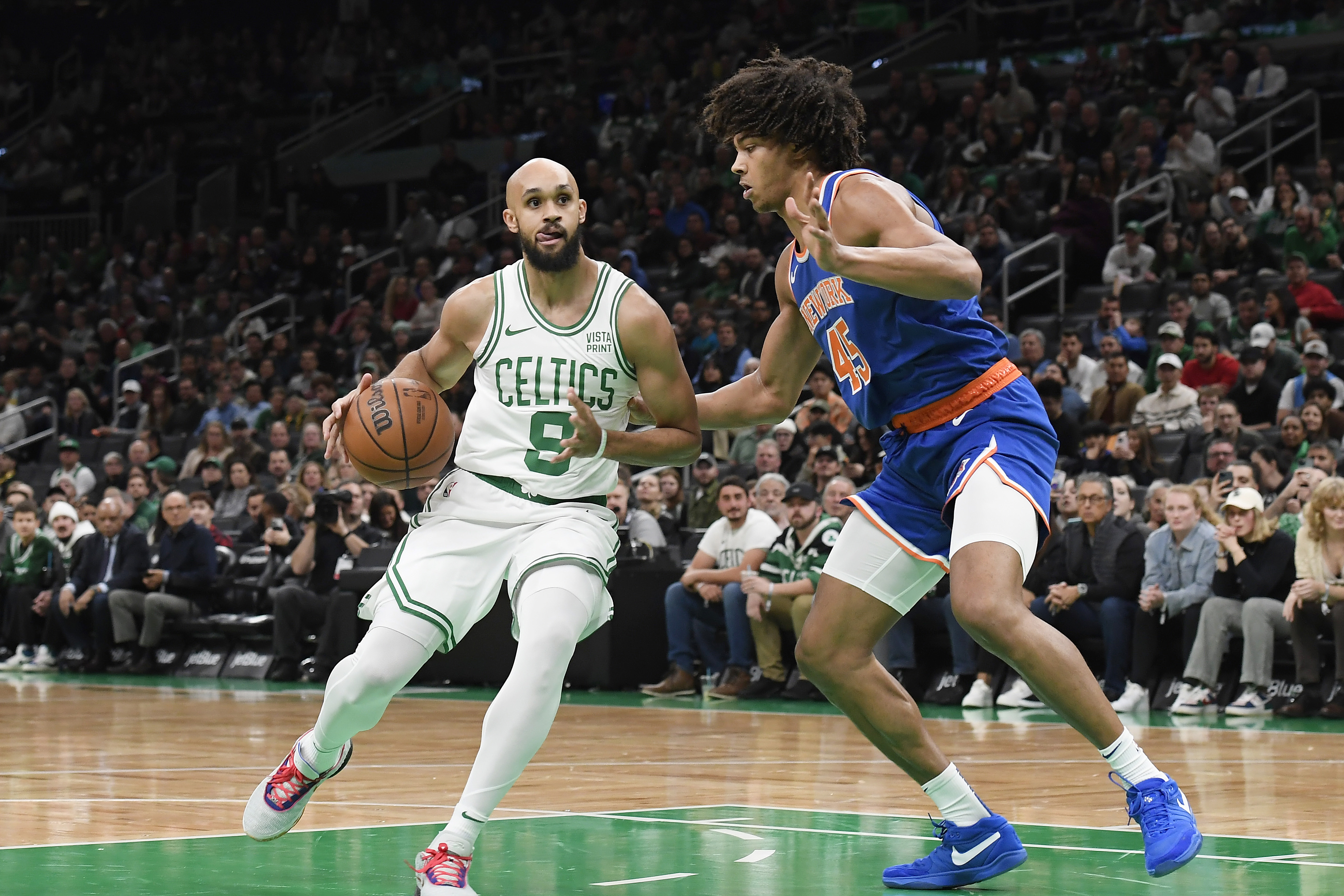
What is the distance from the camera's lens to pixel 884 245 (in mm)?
4312

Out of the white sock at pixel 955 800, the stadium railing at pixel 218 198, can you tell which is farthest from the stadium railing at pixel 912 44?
the white sock at pixel 955 800

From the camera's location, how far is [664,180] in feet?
64.4

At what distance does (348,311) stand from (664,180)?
164 inches

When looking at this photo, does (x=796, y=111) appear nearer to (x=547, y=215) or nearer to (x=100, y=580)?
(x=547, y=215)

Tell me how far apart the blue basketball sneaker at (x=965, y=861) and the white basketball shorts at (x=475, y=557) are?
1045 mm

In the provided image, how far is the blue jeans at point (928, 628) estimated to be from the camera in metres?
11.0

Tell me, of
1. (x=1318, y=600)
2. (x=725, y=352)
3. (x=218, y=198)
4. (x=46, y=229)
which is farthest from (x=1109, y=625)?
(x=46, y=229)

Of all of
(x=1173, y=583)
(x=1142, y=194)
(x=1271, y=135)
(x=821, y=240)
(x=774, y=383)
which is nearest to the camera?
(x=821, y=240)

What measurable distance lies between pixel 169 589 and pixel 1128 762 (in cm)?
1149

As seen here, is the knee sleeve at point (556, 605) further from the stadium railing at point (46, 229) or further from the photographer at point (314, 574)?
the stadium railing at point (46, 229)

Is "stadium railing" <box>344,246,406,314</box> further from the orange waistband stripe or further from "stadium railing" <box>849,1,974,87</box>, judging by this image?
the orange waistband stripe

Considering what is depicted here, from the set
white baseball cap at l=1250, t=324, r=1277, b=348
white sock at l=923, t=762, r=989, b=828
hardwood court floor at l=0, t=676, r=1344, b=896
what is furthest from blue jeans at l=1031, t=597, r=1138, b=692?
white sock at l=923, t=762, r=989, b=828

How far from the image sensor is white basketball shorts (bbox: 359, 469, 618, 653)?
14.9 ft

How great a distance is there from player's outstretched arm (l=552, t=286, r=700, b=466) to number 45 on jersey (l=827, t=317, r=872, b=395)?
0.43m
